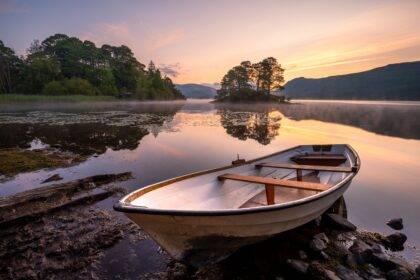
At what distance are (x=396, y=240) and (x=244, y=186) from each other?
3.78m

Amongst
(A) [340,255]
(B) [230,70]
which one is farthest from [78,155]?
(B) [230,70]

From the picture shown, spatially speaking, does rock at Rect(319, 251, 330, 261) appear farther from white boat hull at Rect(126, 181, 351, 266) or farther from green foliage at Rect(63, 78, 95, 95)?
green foliage at Rect(63, 78, 95, 95)

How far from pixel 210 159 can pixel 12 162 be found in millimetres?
9136

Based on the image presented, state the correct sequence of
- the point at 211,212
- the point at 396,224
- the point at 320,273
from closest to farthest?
the point at 211,212, the point at 320,273, the point at 396,224

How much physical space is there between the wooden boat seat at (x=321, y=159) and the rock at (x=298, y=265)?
228 inches

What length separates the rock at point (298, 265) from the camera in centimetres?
461

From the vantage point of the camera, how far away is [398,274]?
4.52m

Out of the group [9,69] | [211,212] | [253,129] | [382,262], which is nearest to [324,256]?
[382,262]

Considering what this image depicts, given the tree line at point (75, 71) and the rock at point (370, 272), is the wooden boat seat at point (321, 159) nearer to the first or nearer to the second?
the rock at point (370, 272)

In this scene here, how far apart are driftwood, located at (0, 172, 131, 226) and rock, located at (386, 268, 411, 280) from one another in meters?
7.49

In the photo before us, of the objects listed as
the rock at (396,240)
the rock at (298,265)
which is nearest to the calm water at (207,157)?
the rock at (396,240)

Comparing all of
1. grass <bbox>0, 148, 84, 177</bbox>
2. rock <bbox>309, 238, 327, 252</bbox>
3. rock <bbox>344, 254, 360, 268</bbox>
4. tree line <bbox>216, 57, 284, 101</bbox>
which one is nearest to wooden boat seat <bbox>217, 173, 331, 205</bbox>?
rock <bbox>309, 238, 327, 252</bbox>

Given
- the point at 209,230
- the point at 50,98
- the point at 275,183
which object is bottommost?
the point at 209,230

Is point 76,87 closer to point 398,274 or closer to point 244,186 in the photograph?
point 244,186
